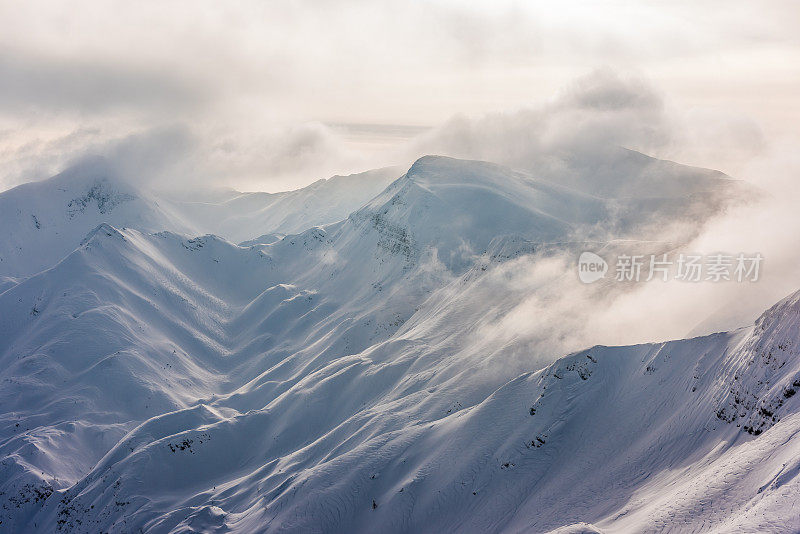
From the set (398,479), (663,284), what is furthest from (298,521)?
(663,284)

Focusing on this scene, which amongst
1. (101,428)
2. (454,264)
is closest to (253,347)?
(101,428)

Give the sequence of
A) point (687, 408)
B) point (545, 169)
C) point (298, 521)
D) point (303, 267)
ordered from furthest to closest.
A: 1. point (545, 169)
2. point (303, 267)
3. point (298, 521)
4. point (687, 408)

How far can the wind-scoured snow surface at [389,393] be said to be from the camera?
3000cm

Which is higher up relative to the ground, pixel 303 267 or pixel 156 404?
pixel 303 267

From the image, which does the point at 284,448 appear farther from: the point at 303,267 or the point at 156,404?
the point at 303,267

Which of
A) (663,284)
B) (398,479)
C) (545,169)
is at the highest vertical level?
(545,169)

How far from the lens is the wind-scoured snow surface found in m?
30.0

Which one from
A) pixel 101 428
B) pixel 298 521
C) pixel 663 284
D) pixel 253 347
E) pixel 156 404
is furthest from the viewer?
pixel 253 347

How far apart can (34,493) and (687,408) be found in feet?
221

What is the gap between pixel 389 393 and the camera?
60.6 m

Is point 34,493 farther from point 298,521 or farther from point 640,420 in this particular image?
point 640,420

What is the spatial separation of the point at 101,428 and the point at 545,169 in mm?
132932

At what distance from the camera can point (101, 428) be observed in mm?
80875

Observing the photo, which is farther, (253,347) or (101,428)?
(253,347)
